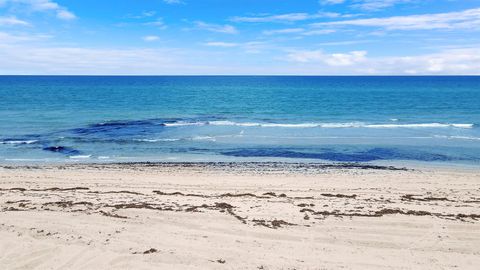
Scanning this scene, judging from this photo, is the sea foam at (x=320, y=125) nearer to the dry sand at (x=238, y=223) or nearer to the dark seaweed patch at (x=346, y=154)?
the dark seaweed patch at (x=346, y=154)

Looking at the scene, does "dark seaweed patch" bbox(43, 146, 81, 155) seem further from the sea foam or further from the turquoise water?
the sea foam

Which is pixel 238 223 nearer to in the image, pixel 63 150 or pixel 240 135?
pixel 63 150

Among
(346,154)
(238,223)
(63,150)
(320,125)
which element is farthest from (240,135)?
(238,223)

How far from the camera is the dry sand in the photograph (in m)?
9.38

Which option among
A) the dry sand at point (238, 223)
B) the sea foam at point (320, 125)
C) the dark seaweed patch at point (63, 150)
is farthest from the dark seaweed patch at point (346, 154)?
the sea foam at point (320, 125)

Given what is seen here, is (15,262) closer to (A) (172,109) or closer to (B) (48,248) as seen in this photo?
(B) (48,248)

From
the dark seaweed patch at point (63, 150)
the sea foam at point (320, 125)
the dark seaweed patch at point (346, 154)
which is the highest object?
the sea foam at point (320, 125)

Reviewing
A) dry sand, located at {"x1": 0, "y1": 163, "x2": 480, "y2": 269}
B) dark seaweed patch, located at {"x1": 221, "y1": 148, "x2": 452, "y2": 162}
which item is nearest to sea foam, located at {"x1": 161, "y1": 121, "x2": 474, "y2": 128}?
dark seaweed patch, located at {"x1": 221, "y1": 148, "x2": 452, "y2": 162}

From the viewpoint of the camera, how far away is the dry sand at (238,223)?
30.8 feet

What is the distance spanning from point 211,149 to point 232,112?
24768 mm

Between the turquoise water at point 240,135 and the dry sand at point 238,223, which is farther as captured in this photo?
the turquoise water at point 240,135

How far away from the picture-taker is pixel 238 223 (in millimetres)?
11766

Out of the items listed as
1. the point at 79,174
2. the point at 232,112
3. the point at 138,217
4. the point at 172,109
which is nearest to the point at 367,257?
the point at 138,217

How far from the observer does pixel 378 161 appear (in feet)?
81.7
